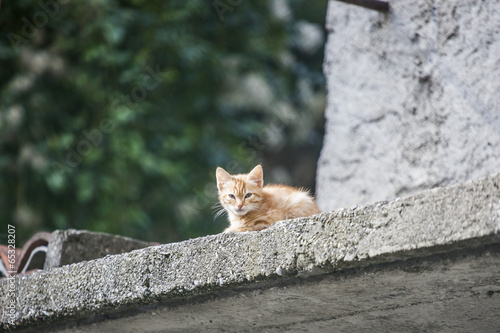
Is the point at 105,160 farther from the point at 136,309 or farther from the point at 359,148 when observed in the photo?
the point at 136,309

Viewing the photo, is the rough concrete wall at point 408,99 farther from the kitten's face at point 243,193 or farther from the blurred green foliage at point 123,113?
A: the blurred green foliage at point 123,113

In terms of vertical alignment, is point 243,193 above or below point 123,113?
below

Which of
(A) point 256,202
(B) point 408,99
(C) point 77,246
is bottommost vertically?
(C) point 77,246

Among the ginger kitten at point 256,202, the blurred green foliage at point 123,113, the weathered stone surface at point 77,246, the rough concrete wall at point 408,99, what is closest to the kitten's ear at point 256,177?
the ginger kitten at point 256,202

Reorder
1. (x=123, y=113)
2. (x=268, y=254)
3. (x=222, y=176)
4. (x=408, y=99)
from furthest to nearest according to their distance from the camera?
(x=123, y=113) → (x=408, y=99) → (x=222, y=176) → (x=268, y=254)

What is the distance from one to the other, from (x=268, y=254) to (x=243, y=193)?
781mm

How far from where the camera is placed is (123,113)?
6758mm

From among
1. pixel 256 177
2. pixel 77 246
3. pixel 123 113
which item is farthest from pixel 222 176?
pixel 123 113

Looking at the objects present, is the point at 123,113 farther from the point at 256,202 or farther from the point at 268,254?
the point at 268,254

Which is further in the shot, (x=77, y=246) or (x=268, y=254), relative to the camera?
(x=77, y=246)

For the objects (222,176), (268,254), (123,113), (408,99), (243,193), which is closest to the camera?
(268,254)

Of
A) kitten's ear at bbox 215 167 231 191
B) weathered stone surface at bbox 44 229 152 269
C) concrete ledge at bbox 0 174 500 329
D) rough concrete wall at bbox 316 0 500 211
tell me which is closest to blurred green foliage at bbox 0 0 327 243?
rough concrete wall at bbox 316 0 500 211

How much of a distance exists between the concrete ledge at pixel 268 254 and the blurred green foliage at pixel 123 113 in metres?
4.80

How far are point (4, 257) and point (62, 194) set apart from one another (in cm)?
463
